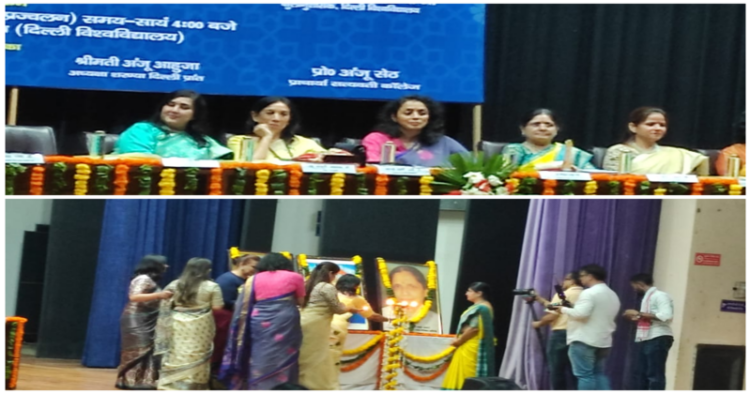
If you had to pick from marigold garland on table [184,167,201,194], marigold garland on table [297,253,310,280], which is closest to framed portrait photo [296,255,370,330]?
marigold garland on table [297,253,310,280]

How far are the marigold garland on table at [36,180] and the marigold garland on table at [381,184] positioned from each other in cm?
102

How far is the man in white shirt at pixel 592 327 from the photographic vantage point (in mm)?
3424

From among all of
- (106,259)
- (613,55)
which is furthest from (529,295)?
(613,55)

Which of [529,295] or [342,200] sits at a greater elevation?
[342,200]

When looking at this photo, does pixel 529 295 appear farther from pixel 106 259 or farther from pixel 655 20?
pixel 655 20

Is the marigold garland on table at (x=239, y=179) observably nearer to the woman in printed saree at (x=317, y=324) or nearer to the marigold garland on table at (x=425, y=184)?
the woman in printed saree at (x=317, y=324)

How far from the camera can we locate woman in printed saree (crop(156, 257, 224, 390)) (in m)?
3.25

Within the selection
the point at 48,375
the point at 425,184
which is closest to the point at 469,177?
the point at 425,184

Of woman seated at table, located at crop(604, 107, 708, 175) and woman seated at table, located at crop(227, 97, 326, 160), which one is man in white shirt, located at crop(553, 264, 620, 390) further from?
woman seated at table, located at crop(227, 97, 326, 160)

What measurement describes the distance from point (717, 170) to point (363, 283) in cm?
159

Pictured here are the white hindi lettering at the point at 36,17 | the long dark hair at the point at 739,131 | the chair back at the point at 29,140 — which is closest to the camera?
the chair back at the point at 29,140

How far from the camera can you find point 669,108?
188 inches

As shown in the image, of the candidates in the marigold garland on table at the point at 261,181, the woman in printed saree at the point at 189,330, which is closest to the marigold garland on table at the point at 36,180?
the woman in printed saree at the point at 189,330

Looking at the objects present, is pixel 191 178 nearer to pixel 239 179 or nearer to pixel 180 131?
pixel 239 179
